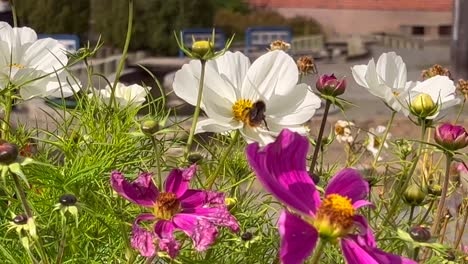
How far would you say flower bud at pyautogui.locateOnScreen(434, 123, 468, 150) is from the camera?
1.51 ft

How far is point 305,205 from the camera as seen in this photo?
0.36m

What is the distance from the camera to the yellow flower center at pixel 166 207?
404 mm

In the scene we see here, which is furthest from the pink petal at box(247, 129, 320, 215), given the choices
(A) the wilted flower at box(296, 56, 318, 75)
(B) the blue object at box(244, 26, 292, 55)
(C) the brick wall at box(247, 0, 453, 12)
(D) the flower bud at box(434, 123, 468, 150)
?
(C) the brick wall at box(247, 0, 453, 12)

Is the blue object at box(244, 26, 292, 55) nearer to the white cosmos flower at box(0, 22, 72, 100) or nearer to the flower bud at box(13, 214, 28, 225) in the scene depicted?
the white cosmos flower at box(0, 22, 72, 100)

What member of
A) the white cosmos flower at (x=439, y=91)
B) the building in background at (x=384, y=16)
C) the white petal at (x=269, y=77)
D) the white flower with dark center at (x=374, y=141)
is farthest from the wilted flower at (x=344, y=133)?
the building in background at (x=384, y=16)

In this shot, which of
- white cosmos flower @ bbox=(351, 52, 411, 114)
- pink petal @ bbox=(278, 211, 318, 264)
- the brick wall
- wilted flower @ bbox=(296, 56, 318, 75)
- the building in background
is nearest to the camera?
pink petal @ bbox=(278, 211, 318, 264)

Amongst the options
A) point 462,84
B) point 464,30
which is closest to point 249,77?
point 462,84

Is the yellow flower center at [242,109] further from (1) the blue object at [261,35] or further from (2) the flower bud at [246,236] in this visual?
(1) the blue object at [261,35]

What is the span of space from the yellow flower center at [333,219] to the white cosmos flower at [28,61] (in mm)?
188

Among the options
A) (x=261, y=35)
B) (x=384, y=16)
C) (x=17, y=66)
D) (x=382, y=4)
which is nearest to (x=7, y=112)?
(x=17, y=66)

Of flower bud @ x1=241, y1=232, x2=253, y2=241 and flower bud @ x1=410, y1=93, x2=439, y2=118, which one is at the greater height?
flower bud @ x1=410, y1=93, x2=439, y2=118

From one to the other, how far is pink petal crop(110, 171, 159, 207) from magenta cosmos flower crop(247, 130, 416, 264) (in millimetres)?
67

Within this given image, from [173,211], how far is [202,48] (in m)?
0.08

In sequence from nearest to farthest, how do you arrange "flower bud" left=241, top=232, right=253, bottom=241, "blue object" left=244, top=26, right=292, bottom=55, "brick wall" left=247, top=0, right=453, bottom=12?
"flower bud" left=241, top=232, right=253, bottom=241
"blue object" left=244, top=26, right=292, bottom=55
"brick wall" left=247, top=0, right=453, bottom=12
